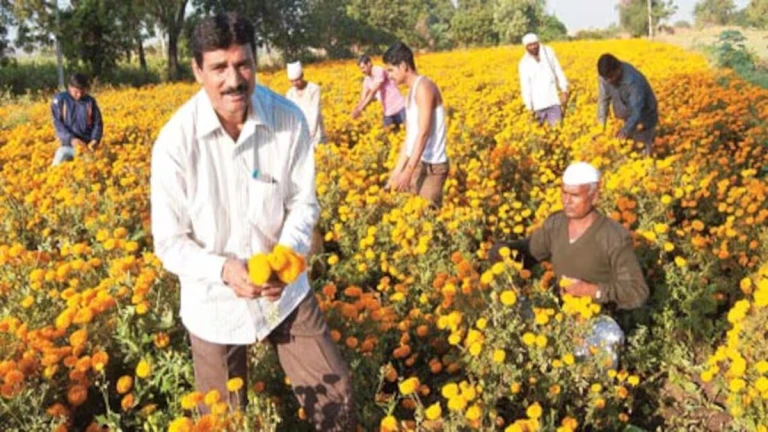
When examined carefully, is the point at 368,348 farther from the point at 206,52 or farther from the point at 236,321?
the point at 206,52

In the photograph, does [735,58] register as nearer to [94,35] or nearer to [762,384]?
[762,384]

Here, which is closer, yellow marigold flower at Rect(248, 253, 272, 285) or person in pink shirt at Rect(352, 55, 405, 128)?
yellow marigold flower at Rect(248, 253, 272, 285)

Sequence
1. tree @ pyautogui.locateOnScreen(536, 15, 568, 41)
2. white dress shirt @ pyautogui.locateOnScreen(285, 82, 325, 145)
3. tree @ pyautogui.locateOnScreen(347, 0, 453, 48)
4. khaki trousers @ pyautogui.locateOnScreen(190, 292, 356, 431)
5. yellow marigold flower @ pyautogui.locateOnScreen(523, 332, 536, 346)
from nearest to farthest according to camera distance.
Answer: khaki trousers @ pyautogui.locateOnScreen(190, 292, 356, 431) → yellow marigold flower @ pyautogui.locateOnScreen(523, 332, 536, 346) → white dress shirt @ pyautogui.locateOnScreen(285, 82, 325, 145) → tree @ pyautogui.locateOnScreen(347, 0, 453, 48) → tree @ pyautogui.locateOnScreen(536, 15, 568, 41)

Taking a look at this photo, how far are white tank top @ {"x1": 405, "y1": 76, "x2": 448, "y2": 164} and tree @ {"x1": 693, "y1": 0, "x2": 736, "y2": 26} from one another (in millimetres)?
117170

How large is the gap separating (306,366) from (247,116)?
33.6 inches

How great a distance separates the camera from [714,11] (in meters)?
117

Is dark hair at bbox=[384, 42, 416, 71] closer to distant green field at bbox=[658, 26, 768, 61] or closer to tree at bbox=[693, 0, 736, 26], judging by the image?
distant green field at bbox=[658, 26, 768, 61]

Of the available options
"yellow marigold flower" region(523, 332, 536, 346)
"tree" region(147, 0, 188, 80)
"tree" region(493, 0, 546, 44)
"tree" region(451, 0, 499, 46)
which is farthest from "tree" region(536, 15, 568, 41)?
"yellow marigold flower" region(523, 332, 536, 346)

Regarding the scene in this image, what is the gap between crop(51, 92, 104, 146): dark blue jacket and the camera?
7500mm

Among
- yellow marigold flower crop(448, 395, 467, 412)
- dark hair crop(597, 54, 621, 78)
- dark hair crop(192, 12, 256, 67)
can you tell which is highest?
dark hair crop(192, 12, 256, 67)

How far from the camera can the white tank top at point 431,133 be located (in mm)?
4871

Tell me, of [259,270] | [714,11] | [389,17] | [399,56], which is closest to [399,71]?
[399,56]

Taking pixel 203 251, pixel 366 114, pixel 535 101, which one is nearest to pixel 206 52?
pixel 203 251

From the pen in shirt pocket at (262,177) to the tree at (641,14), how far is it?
5158 cm
